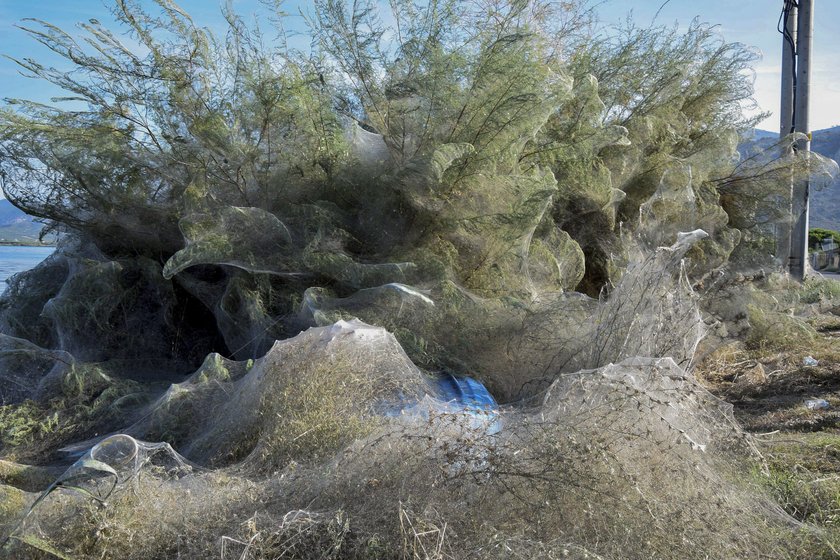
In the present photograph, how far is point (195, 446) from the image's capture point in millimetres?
3801

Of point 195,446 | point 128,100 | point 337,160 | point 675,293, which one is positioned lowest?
point 195,446

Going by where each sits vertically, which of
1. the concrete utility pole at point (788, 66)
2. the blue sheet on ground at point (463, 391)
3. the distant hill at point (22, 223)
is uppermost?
the concrete utility pole at point (788, 66)

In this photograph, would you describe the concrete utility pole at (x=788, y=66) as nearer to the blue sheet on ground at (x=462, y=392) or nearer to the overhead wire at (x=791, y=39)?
the overhead wire at (x=791, y=39)

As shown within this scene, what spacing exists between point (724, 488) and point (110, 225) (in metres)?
5.25

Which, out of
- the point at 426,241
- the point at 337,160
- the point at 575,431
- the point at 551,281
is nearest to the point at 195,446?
the point at 575,431

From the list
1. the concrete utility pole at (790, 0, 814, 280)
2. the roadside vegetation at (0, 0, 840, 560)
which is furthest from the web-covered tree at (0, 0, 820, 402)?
the concrete utility pole at (790, 0, 814, 280)

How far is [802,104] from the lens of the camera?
10023 millimetres

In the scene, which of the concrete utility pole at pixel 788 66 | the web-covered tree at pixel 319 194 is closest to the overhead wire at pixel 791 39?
the concrete utility pole at pixel 788 66

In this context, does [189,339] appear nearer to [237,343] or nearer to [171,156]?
[237,343]

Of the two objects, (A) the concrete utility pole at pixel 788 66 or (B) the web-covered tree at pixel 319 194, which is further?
(A) the concrete utility pole at pixel 788 66

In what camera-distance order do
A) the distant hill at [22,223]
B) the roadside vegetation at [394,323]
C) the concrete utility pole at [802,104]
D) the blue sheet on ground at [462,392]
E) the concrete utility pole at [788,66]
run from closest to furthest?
the roadside vegetation at [394,323] → the blue sheet on ground at [462,392] → the distant hill at [22,223] → the concrete utility pole at [802,104] → the concrete utility pole at [788,66]

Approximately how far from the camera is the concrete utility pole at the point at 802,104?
31.5 feet

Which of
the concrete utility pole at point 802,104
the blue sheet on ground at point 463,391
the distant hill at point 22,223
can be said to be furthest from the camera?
the concrete utility pole at point 802,104

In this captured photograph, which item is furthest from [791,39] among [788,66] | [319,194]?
[319,194]
